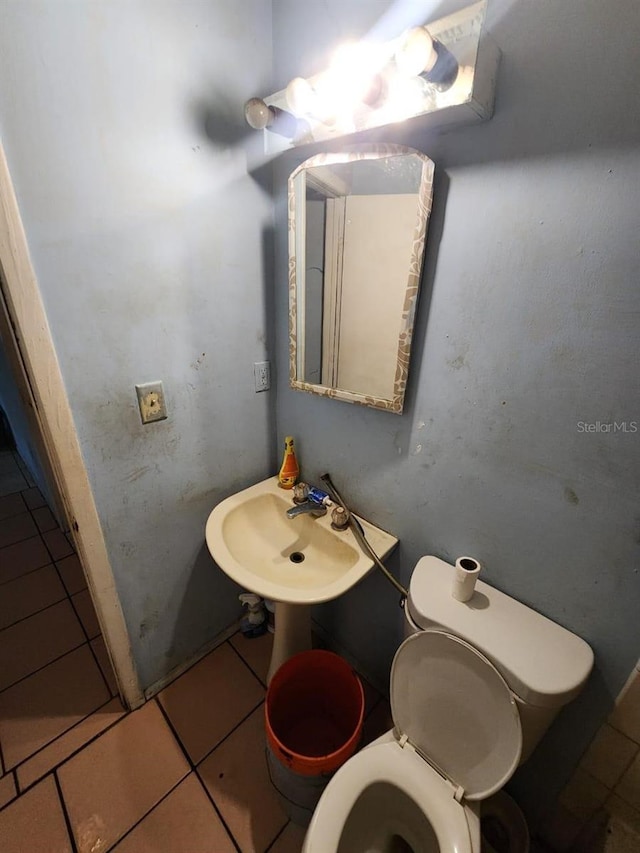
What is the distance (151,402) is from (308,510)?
58 cm

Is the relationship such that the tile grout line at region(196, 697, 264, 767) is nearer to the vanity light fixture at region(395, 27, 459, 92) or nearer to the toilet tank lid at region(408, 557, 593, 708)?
the toilet tank lid at region(408, 557, 593, 708)

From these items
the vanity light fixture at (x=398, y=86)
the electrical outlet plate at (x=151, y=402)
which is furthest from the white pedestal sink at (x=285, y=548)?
the vanity light fixture at (x=398, y=86)

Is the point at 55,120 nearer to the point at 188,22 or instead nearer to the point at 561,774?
the point at 188,22

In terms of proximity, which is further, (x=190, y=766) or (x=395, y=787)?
(x=190, y=766)

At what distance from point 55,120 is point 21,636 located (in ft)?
6.15

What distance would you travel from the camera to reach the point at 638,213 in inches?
22.3

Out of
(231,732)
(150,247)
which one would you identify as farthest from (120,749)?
(150,247)

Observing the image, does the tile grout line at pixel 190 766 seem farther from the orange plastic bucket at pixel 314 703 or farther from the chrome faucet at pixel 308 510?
the chrome faucet at pixel 308 510

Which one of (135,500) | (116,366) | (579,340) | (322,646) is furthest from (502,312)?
(322,646)

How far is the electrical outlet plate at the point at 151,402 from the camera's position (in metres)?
0.97

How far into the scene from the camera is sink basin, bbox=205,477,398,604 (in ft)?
3.24

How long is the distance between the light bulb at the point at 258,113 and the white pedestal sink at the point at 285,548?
3.63 ft

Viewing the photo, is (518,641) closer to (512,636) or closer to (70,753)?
(512,636)

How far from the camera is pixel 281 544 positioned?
1210mm
